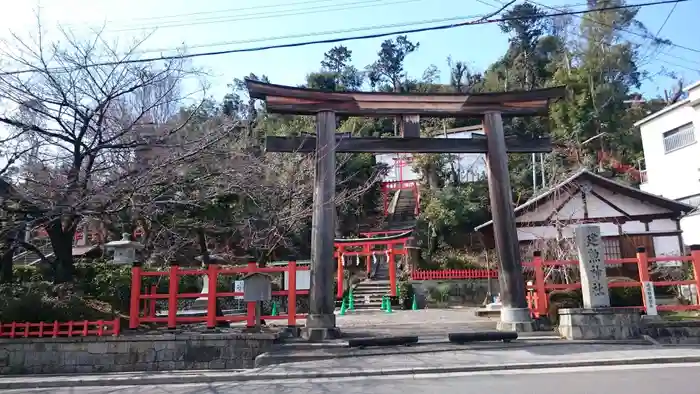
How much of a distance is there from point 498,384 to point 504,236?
551 cm

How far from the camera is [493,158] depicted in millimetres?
12320

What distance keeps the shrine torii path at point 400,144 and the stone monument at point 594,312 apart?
3.73 ft

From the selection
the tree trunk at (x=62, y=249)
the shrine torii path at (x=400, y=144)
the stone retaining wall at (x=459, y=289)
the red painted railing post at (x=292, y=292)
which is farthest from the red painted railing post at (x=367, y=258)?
the tree trunk at (x=62, y=249)

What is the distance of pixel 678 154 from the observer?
2292 cm

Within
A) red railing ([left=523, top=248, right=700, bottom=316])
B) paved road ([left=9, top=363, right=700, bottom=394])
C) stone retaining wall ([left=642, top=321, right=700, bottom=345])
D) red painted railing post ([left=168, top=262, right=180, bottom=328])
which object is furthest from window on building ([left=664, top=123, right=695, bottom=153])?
red painted railing post ([left=168, top=262, right=180, bottom=328])

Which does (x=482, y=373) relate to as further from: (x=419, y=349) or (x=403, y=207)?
(x=403, y=207)

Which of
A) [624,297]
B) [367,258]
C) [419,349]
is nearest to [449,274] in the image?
[367,258]

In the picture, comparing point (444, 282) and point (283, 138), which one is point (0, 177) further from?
point (444, 282)

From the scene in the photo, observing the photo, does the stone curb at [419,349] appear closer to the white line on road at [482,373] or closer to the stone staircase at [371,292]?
the white line on road at [482,373]

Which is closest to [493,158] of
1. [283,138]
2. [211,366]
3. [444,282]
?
[283,138]

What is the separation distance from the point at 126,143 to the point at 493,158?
9.36 m

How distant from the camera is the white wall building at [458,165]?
35906 millimetres

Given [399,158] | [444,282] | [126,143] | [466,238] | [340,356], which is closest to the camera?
[340,356]

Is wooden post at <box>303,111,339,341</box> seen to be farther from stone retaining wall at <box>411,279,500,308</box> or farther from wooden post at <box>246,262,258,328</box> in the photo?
stone retaining wall at <box>411,279,500,308</box>
